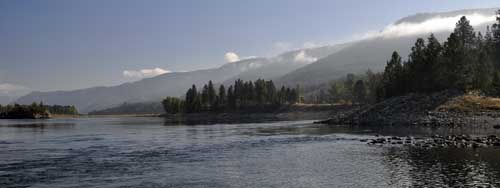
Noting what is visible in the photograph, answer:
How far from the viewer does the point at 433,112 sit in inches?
4505

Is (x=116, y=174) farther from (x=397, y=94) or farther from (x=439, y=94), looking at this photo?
(x=397, y=94)

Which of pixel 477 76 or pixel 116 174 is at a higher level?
pixel 477 76

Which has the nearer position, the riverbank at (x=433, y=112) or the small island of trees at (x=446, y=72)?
the riverbank at (x=433, y=112)

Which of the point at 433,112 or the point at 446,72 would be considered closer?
the point at 433,112

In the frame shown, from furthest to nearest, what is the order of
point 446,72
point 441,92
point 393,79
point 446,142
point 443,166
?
point 393,79, point 446,72, point 441,92, point 446,142, point 443,166

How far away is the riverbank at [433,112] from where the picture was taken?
353 feet

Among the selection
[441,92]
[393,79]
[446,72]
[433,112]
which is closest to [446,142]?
[433,112]

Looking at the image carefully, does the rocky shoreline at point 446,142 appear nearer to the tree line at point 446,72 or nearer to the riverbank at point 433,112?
the riverbank at point 433,112

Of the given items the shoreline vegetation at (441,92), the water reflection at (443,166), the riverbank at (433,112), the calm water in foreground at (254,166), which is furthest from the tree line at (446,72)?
the water reflection at (443,166)

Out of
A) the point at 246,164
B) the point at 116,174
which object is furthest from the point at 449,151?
the point at 116,174

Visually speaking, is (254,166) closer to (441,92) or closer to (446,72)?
(441,92)

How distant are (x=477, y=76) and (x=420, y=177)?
3788 inches

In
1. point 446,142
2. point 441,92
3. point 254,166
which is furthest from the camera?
point 441,92

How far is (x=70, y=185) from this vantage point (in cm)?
4025
